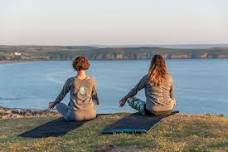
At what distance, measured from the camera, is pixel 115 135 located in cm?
1377

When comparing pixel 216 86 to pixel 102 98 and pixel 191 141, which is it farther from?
pixel 191 141

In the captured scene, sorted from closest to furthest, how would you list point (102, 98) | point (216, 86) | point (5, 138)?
point (5, 138)
point (102, 98)
point (216, 86)

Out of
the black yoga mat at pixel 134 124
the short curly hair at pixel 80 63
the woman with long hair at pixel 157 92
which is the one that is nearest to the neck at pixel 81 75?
the short curly hair at pixel 80 63

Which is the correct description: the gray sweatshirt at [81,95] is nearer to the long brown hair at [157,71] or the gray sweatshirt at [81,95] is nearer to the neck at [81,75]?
the neck at [81,75]

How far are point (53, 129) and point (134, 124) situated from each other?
1.97 meters

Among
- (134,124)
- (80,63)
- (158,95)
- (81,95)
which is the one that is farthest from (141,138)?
(80,63)

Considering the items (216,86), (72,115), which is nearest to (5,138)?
(72,115)

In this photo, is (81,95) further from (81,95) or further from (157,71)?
(157,71)

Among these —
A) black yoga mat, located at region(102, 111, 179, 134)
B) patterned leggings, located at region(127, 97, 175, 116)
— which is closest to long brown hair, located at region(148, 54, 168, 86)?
patterned leggings, located at region(127, 97, 175, 116)

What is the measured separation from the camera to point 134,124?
1479 centimetres

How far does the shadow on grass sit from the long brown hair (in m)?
2.01

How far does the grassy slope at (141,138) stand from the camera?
12.5 m

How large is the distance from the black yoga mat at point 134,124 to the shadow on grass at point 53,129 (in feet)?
3.05

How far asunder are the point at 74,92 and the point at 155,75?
2.00 m
